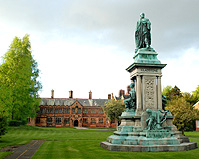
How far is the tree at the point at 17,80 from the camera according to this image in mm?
36737

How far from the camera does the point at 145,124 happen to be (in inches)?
637

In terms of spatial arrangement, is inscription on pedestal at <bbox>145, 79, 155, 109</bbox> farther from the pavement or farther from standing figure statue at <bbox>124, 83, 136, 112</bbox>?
the pavement

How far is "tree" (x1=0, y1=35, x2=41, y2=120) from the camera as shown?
36737 millimetres

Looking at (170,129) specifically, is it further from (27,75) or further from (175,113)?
(27,75)

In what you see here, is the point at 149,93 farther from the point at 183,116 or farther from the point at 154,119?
the point at 183,116

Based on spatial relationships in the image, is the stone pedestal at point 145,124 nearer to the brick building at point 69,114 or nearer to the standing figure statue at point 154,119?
the standing figure statue at point 154,119

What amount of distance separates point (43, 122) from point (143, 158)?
249ft

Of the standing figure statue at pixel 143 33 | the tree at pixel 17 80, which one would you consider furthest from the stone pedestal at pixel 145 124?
the tree at pixel 17 80

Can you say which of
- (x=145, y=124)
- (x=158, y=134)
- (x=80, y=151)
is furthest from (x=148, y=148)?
(x=80, y=151)

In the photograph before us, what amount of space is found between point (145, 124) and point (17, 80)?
27696mm

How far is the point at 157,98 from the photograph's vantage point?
17.4 meters

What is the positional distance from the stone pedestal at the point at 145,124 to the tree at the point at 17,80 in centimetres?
2198

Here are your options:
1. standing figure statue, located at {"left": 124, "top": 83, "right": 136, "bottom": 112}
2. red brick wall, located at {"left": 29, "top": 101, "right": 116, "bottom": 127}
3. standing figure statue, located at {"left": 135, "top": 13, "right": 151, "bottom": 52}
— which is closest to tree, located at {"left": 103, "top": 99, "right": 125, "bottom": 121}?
red brick wall, located at {"left": 29, "top": 101, "right": 116, "bottom": 127}

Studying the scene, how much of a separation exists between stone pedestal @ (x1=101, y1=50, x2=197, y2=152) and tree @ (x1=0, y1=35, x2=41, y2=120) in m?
22.0
